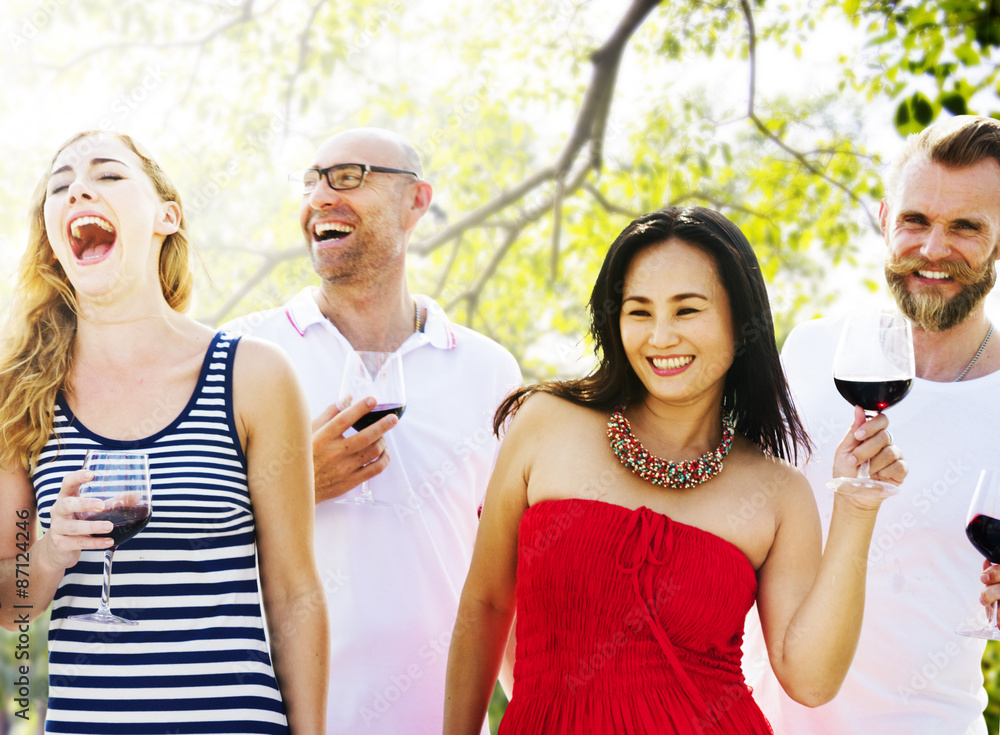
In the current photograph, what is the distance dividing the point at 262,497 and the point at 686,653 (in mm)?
1032

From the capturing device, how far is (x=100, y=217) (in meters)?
2.11

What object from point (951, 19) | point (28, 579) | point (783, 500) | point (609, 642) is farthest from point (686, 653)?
point (951, 19)

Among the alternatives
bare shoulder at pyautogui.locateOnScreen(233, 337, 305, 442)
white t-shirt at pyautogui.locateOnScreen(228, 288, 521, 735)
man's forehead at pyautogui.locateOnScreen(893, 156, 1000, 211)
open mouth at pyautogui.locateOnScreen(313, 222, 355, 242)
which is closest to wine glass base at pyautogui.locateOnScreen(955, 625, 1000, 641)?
man's forehead at pyautogui.locateOnScreen(893, 156, 1000, 211)

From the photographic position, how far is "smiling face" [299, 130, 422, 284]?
3.15 metres

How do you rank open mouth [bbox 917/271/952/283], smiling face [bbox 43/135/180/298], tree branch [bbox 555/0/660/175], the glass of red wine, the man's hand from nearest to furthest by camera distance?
smiling face [bbox 43/135/180/298]
the glass of red wine
the man's hand
open mouth [bbox 917/271/952/283]
tree branch [bbox 555/0/660/175]

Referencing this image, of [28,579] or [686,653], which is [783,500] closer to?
[686,653]

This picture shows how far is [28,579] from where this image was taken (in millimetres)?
1884

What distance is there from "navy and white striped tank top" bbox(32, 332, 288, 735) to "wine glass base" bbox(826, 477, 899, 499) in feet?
4.26

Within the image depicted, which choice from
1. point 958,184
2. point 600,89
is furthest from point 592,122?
point 958,184

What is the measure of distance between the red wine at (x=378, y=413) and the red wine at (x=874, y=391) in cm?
118

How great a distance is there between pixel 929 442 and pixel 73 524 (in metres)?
2.32

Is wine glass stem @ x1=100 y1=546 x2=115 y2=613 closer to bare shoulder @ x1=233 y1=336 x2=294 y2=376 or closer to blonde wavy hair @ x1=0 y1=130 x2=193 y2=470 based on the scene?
blonde wavy hair @ x1=0 y1=130 x2=193 y2=470

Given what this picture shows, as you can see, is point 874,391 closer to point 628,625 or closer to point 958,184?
point 628,625

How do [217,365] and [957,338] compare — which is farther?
[957,338]
